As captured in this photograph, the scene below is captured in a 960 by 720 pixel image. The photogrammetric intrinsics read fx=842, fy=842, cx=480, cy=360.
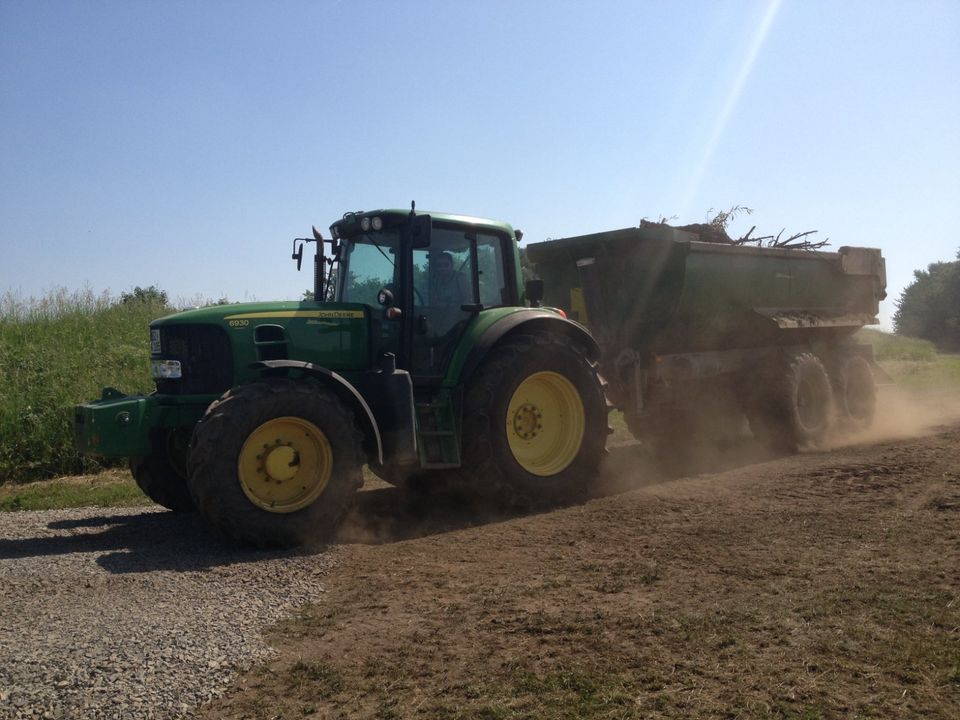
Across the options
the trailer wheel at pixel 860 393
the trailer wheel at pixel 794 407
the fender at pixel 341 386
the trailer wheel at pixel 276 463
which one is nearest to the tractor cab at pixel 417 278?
the fender at pixel 341 386

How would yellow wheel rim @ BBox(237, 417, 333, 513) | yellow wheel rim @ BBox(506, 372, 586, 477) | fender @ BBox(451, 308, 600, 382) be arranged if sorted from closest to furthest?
yellow wheel rim @ BBox(237, 417, 333, 513)
fender @ BBox(451, 308, 600, 382)
yellow wheel rim @ BBox(506, 372, 586, 477)

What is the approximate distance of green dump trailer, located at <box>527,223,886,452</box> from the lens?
9.82 meters

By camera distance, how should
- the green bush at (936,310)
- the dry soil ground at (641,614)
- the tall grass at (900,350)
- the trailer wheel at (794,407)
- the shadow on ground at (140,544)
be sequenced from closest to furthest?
1. the dry soil ground at (641,614)
2. the shadow on ground at (140,544)
3. the trailer wheel at (794,407)
4. the tall grass at (900,350)
5. the green bush at (936,310)

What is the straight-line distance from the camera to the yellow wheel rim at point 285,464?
5.99 m

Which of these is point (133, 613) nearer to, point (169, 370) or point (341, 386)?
point (341, 386)

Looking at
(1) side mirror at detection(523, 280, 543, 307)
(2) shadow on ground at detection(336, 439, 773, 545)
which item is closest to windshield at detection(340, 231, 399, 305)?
(1) side mirror at detection(523, 280, 543, 307)

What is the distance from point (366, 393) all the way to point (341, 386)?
53 cm

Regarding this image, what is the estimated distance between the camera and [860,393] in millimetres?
12500

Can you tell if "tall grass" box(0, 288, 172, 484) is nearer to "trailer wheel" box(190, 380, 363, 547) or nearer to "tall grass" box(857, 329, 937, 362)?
"trailer wheel" box(190, 380, 363, 547)

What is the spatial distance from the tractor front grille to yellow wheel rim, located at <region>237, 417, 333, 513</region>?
804 millimetres

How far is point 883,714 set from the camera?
3236mm

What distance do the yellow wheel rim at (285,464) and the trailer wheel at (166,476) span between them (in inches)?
50.1

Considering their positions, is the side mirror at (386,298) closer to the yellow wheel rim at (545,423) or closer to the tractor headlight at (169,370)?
the yellow wheel rim at (545,423)

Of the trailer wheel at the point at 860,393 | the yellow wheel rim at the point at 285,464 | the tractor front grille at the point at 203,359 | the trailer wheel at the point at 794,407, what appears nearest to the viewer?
the yellow wheel rim at the point at 285,464
